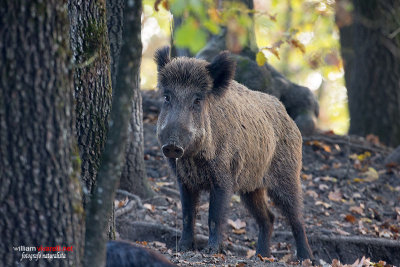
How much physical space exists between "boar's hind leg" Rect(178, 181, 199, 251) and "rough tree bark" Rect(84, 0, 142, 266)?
3.26 m

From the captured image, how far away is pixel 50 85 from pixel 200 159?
10.9ft

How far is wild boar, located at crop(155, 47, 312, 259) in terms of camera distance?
619cm

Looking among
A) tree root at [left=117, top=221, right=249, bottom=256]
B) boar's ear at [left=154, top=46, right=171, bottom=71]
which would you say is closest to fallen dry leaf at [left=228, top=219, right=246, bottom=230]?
tree root at [left=117, top=221, right=249, bottom=256]

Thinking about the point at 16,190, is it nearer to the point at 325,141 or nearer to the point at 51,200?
the point at 51,200

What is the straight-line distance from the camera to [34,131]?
316cm

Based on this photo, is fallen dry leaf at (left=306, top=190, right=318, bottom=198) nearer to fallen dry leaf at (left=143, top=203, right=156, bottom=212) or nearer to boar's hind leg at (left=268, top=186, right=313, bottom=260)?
boar's hind leg at (left=268, top=186, right=313, bottom=260)

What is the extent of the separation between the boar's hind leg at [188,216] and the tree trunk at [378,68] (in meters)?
6.70

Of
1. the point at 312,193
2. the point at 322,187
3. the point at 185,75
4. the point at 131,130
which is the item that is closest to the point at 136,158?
the point at 131,130

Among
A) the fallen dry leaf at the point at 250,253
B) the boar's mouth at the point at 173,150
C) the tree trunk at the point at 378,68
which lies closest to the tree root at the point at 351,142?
the tree trunk at the point at 378,68

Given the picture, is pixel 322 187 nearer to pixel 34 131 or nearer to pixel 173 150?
pixel 173 150

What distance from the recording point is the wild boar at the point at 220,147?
6188mm

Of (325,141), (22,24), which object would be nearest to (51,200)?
(22,24)

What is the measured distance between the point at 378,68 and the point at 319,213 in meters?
4.40

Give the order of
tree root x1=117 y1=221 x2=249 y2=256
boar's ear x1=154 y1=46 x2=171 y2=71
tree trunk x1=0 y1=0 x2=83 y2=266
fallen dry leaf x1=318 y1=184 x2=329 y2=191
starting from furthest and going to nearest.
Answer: fallen dry leaf x1=318 y1=184 x2=329 y2=191
tree root x1=117 y1=221 x2=249 y2=256
boar's ear x1=154 y1=46 x2=171 y2=71
tree trunk x1=0 y1=0 x2=83 y2=266
